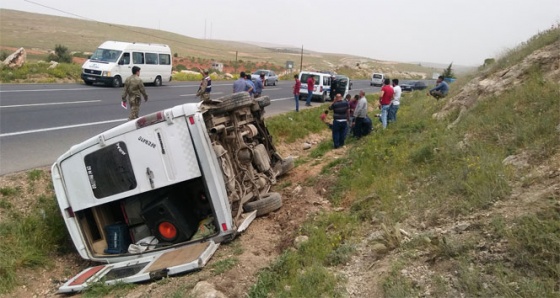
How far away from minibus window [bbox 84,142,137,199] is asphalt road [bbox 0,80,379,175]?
2581mm

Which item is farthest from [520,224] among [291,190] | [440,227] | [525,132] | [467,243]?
[291,190]

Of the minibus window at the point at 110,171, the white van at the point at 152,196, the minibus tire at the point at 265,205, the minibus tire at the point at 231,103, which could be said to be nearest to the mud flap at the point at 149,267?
the white van at the point at 152,196

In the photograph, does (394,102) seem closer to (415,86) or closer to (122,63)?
(122,63)

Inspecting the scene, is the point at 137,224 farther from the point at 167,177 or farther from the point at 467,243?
the point at 467,243

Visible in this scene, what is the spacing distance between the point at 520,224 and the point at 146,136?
4.25 metres

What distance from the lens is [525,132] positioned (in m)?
6.07

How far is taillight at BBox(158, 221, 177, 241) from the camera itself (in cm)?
593

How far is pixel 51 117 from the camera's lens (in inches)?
467

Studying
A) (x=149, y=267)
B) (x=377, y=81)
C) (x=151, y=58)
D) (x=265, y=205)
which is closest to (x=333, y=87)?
(x=151, y=58)

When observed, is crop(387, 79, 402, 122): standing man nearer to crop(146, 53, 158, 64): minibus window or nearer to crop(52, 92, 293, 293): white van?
crop(52, 92, 293, 293): white van

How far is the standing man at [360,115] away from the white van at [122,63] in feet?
46.4

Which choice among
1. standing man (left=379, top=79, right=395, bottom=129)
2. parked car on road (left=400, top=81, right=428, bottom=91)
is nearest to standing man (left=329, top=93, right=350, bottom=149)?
standing man (left=379, top=79, right=395, bottom=129)

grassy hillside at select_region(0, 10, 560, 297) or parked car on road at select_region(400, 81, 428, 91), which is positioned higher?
parked car on road at select_region(400, 81, 428, 91)

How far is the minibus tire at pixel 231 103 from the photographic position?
262 inches
